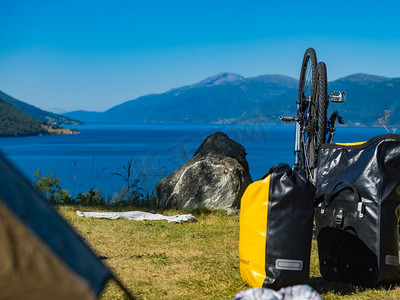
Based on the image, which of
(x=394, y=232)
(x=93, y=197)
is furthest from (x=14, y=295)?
(x=93, y=197)

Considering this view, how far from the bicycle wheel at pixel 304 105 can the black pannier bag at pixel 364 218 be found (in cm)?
232

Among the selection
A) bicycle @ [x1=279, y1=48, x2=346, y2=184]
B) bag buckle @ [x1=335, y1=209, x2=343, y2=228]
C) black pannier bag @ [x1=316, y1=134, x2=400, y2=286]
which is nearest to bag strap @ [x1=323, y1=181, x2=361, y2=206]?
A: black pannier bag @ [x1=316, y1=134, x2=400, y2=286]

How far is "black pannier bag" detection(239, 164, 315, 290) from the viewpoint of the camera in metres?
2.97

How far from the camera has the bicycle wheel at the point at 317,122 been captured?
5059 mm

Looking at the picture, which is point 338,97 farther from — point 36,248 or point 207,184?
point 36,248

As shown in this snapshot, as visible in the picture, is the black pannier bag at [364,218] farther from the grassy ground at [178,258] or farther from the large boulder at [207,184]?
the large boulder at [207,184]

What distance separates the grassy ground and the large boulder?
0.39 metres

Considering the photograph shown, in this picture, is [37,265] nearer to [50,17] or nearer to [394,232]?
[394,232]

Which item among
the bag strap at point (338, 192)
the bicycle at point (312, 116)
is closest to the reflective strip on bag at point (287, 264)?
the bag strap at point (338, 192)

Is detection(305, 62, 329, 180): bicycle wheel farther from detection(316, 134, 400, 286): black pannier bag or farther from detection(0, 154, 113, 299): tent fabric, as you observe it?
detection(0, 154, 113, 299): tent fabric

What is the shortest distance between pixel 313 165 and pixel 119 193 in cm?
312

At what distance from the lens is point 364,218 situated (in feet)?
10.3

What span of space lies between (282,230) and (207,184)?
351 centimetres

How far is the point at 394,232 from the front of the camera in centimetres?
316
